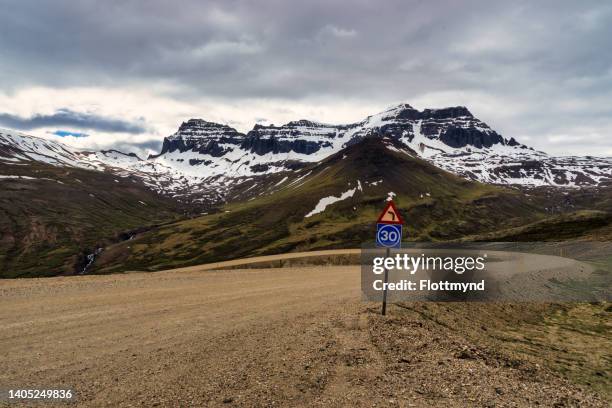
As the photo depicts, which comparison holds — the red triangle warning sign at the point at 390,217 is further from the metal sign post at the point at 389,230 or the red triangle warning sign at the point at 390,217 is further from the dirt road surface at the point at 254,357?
the dirt road surface at the point at 254,357

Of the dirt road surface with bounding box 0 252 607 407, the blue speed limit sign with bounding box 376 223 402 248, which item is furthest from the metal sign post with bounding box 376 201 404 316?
the dirt road surface with bounding box 0 252 607 407

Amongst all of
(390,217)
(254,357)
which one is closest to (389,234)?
(390,217)

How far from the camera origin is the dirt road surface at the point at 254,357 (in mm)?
11531

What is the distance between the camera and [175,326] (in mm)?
18266

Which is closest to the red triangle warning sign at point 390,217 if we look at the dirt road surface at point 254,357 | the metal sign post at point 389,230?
the metal sign post at point 389,230

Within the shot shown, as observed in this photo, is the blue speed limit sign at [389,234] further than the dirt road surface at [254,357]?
Yes

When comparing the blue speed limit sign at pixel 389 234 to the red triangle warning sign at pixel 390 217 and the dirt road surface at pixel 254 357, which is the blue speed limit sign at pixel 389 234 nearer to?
the red triangle warning sign at pixel 390 217

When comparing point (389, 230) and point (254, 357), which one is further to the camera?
point (389, 230)

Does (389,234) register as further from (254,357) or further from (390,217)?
(254,357)

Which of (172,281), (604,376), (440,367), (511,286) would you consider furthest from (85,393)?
(511,286)

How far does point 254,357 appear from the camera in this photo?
1408 cm

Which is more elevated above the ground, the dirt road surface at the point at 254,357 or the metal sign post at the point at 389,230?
the metal sign post at the point at 389,230

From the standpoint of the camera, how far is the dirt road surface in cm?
1153

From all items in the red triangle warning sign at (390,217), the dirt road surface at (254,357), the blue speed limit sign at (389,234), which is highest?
the red triangle warning sign at (390,217)
